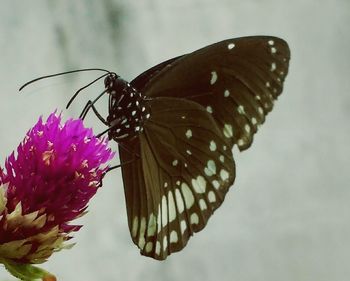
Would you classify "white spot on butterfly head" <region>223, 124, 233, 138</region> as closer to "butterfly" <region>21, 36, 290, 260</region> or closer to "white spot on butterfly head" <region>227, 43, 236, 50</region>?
"butterfly" <region>21, 36, 290, 260</region>

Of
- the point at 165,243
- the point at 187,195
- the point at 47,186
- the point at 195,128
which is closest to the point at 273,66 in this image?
the point at 195,128

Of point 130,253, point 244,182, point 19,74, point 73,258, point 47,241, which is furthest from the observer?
point 244,182

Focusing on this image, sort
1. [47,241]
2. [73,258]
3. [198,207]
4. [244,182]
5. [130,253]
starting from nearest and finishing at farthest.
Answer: [47,241], [198,207], [73,258], [130,253], [244,182]

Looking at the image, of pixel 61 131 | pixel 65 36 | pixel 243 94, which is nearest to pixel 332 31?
pixel 65 36

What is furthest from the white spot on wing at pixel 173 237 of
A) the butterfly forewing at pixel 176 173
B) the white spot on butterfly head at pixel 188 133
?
the white spot on butterfly head at pixel 188 133

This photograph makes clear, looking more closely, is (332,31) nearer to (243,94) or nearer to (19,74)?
(19,74)

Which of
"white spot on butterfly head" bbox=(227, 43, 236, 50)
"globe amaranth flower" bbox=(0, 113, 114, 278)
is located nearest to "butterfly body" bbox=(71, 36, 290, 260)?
"white spot on butterfly head" bbox=(227, 43, 236, 50)

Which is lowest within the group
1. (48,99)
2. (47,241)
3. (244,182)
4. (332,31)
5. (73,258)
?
(47,241)

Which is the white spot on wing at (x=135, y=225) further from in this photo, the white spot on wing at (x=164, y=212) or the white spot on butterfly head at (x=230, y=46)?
the white spot on butterfly head at (x=230, y=46)
